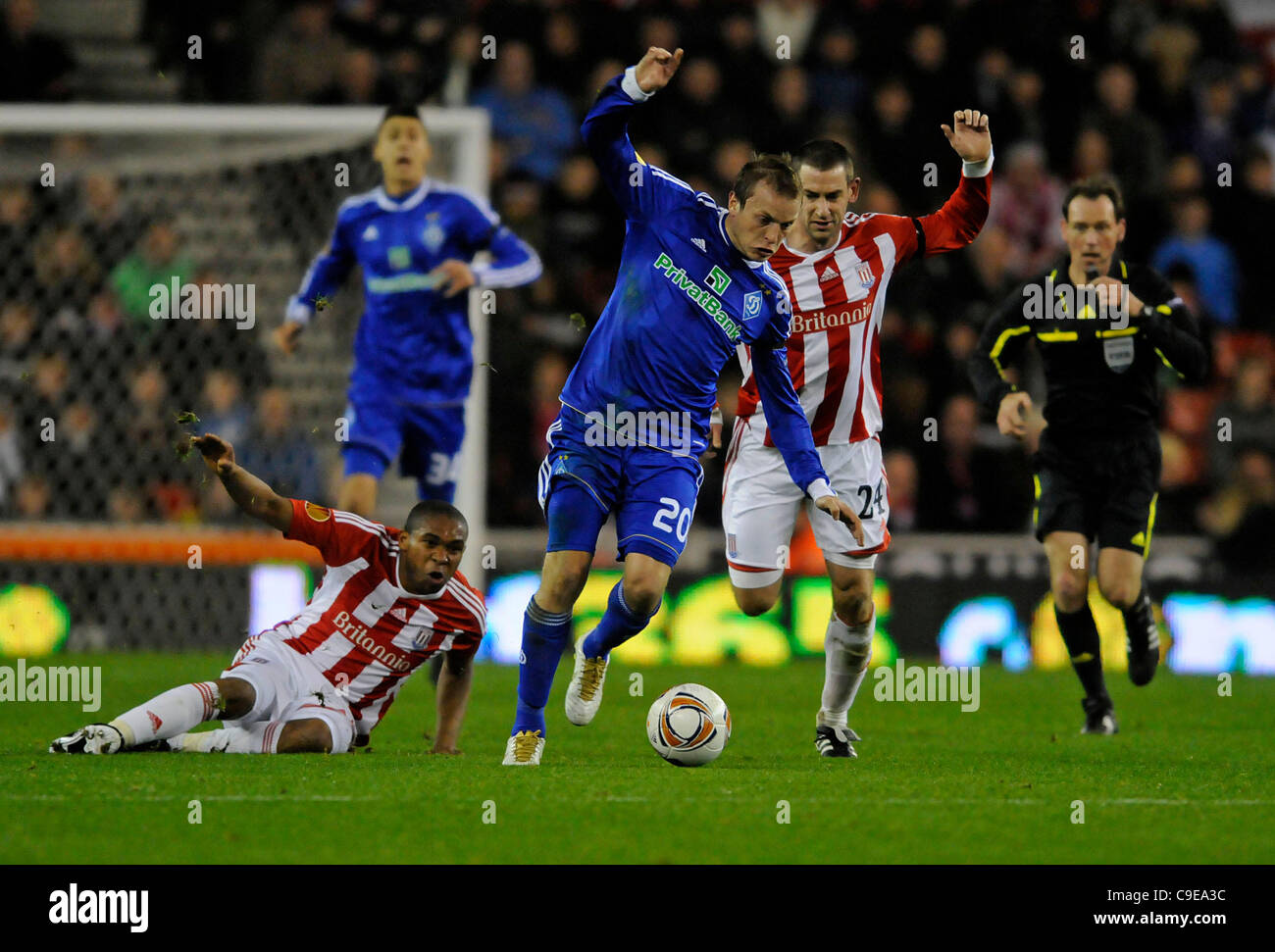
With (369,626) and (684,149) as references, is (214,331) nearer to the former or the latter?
(684,149)

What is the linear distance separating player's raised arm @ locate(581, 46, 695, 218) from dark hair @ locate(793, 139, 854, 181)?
66 cm

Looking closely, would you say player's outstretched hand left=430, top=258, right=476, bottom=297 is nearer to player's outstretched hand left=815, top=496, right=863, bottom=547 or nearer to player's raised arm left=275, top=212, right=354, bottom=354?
player's raised arm left=275, top=212, right=354, bottom=354

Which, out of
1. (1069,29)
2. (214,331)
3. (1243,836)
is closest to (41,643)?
(214,331)

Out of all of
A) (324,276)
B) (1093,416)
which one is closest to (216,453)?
(324,276)

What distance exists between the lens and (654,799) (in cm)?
541

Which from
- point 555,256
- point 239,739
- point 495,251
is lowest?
point 239,739

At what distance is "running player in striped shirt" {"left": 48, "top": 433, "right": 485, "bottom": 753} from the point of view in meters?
6.58

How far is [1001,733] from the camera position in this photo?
8.16 meters

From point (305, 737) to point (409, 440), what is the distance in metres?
3.12

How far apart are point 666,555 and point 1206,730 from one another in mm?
3521

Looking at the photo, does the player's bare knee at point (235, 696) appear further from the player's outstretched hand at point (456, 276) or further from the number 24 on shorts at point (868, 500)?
the player's outstretched hand at point (456, 276)

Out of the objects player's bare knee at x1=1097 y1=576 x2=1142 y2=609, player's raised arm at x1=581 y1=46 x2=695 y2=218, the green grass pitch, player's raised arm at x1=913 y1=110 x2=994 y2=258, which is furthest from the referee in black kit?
player's raised arm at x1=581 y1=46 x2=695 y2=218

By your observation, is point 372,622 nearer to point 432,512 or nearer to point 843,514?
point 432,512

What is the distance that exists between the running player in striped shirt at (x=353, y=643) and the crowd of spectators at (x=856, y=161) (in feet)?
18.8
